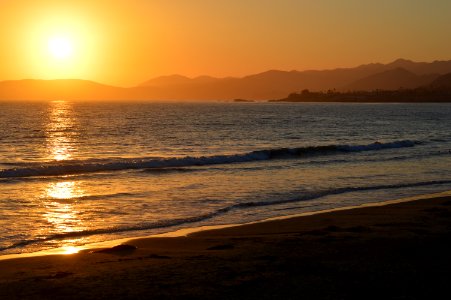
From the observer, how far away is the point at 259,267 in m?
10.1

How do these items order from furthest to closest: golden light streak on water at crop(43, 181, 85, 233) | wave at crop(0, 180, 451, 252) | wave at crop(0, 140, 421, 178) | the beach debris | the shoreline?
wave at crop(0, 140, 421, 178), golden light streak on water at crop(43, 181, 85, 233), wave at crop(0, 180, 451, 252), the shoreline, the beach debris

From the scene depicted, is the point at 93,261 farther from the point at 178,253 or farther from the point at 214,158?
A: the point at 214,158

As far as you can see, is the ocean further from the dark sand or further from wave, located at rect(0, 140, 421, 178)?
the dark sand

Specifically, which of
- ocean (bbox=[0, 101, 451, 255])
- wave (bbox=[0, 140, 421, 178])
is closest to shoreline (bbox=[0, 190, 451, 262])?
ocean (bbox=[0, 101, 451, 255])

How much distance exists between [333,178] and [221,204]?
853cm

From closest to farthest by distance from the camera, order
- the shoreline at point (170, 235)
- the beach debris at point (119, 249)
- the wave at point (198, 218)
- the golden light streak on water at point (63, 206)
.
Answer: the beach debris at point (119, 249)
the shoreline at point (170, 235)
the wave at point (198, 218)
the golden light streak on water at point (63, 206)

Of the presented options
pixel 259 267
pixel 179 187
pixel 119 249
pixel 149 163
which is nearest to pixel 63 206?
pixel 179 187

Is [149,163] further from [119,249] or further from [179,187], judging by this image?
[119,249]

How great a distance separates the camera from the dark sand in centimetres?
864

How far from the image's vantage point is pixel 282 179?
25.7m

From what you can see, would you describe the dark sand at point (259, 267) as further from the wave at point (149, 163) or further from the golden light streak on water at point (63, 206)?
the wave at point (149, 163)

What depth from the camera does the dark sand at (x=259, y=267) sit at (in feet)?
28.3

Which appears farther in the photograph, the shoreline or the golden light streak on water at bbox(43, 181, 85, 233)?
the golden light streak on water at bbox(43, 181, 85, 233)

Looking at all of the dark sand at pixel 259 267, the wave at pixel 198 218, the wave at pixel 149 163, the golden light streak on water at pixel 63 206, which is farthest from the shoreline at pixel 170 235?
the wave at pixel 149 163
